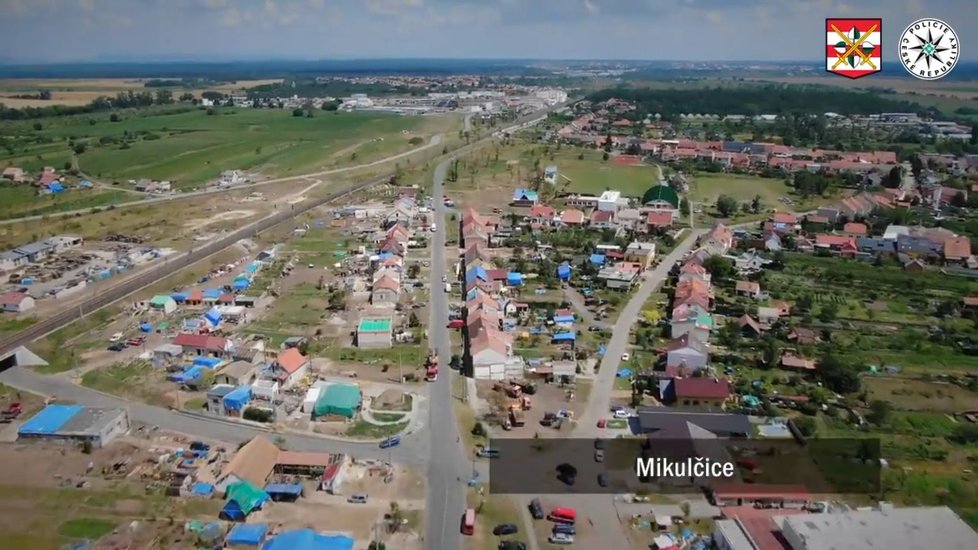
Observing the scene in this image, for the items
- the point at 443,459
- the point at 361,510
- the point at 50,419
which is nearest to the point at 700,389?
the point at 443,459

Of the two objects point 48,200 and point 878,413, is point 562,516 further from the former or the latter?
point 48,200

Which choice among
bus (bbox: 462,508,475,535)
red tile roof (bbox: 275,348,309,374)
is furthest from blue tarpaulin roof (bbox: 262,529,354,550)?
red tile roof (bbox: 275,348,309,374)

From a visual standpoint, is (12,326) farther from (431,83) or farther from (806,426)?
(431,83)

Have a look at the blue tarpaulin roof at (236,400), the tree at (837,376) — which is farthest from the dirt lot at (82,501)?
the tree at (837,376)

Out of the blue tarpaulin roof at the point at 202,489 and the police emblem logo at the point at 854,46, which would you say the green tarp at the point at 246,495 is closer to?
the blue tarpaulin roof at the point at 202,489

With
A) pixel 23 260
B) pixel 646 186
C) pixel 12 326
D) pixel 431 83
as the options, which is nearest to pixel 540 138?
pixel 646 186

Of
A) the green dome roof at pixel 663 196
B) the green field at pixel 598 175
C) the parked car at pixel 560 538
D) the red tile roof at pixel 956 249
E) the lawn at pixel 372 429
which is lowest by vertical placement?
the parked car at pixel 560 538
